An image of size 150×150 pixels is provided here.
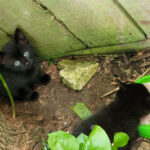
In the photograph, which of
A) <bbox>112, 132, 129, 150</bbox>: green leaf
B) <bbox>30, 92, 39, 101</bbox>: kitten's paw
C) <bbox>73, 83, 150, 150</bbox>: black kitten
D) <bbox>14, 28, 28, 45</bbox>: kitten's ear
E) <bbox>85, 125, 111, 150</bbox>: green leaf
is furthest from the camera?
<bbox>30, 92, 39, 101</bbox>: kitten's paw

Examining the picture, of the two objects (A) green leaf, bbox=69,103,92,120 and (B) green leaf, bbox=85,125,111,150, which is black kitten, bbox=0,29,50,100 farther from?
(B) green leaf, bbox=85,125,111,150

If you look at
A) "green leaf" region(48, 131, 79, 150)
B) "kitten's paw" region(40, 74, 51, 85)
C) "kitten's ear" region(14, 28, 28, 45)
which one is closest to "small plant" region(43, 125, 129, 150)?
"green leaf" region(48, 131, 79, 150)

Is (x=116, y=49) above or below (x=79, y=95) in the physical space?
above

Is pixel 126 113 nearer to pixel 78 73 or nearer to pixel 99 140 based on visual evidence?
pixel 99 140

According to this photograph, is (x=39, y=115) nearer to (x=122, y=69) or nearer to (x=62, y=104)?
(x=62, y=104)

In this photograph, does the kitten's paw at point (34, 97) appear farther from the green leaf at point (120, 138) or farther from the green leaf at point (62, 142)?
the green leaf at point (120, 138)

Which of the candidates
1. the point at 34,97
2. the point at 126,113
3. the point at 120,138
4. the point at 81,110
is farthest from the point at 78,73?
the point at 120,138
